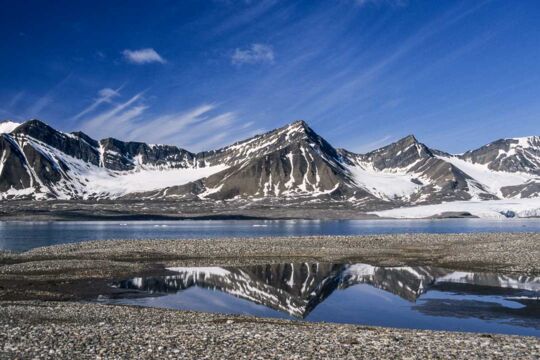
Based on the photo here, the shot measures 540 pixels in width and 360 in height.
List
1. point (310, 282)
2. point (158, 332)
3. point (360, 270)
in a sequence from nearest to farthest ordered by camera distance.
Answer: point (158, 332), point (310, 282), point (360, 270)

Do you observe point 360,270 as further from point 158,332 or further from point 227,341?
point 227,341

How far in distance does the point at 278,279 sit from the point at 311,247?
29376mm

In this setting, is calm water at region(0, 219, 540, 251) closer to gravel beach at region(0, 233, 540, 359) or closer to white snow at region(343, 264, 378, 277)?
gravel beach at region(0, 233, 540, 359)

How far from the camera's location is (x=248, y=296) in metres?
40.4

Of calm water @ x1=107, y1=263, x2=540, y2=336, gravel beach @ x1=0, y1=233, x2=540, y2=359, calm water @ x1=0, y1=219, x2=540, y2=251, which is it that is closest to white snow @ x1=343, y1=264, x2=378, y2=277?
calm water @ x1=107, y1=263, x2=540, y2=336

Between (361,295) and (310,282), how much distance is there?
818 centimetres

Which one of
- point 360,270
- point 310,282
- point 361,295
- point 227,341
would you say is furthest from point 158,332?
point 360,270

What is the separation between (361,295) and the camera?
40.0 meters

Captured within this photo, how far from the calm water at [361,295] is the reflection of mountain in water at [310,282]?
0.07 m

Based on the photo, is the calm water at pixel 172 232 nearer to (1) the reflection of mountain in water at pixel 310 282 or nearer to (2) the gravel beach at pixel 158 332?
(2) the gravel beach at pixel 158 332

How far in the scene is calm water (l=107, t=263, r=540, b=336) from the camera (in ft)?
102

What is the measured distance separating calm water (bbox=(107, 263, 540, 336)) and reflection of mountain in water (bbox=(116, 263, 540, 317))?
74mm

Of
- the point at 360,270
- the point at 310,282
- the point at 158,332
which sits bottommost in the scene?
the point at 310,282

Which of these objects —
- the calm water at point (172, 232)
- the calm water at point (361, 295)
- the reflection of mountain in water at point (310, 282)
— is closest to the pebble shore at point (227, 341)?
the calm water at point (361, 295)
